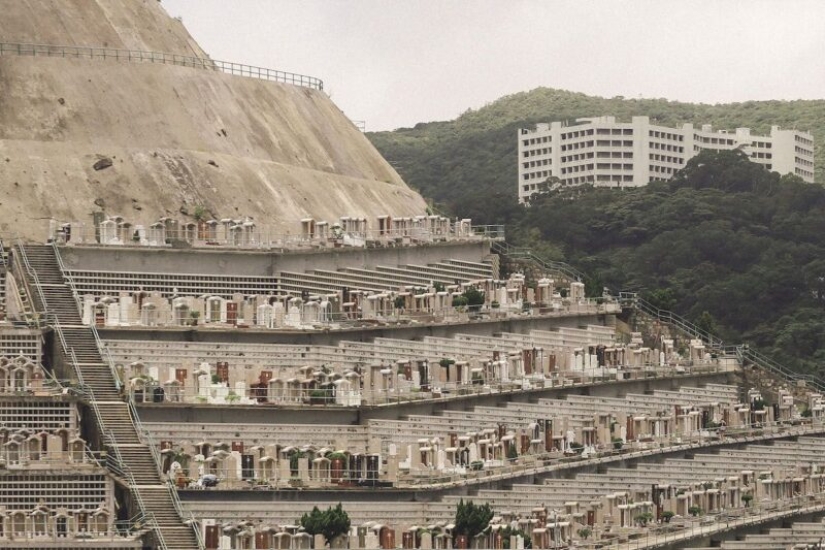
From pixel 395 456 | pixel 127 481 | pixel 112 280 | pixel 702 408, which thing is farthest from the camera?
pixel 702 408

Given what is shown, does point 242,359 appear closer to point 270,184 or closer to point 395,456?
point 395,456

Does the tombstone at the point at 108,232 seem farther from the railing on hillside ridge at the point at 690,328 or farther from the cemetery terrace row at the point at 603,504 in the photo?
the railing on hillside ridge at the point at 690,328

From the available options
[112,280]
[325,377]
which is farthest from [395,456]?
[112,280]

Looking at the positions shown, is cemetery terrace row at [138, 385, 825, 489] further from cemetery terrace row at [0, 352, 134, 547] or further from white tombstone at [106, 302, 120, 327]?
white tombstone at [106, 302, 120, 327]

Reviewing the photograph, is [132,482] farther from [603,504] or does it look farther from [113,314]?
[603,504]

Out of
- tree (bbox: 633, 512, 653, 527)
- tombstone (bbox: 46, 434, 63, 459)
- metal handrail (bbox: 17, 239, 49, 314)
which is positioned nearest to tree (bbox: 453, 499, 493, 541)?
tree (bbox: 633, 512, 653, 527)

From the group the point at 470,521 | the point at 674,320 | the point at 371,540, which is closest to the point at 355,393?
the point at 470,521
